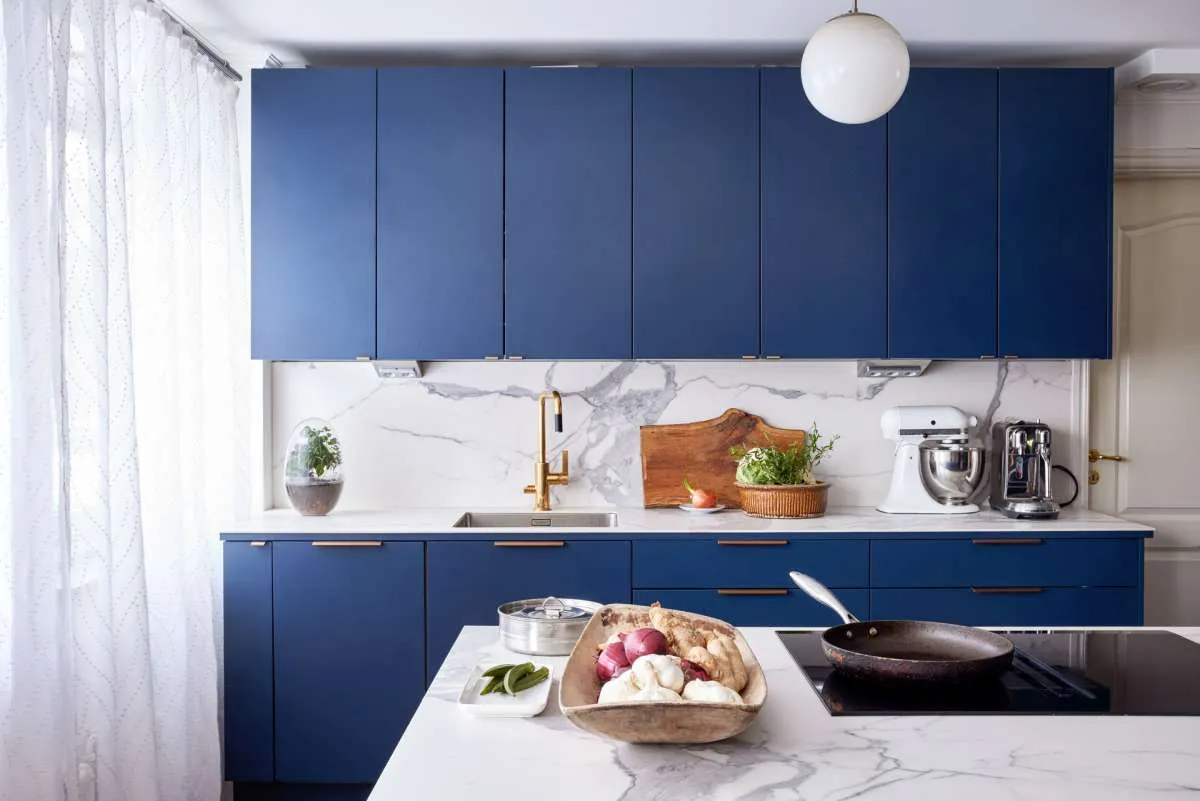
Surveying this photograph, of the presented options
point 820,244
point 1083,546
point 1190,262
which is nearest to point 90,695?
point 820,244

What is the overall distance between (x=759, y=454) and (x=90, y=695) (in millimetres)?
2220

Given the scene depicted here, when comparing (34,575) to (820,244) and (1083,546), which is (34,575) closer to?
(820,244)

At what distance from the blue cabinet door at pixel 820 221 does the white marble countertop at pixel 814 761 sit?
2115mm

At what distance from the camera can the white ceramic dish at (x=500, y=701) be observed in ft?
4.60

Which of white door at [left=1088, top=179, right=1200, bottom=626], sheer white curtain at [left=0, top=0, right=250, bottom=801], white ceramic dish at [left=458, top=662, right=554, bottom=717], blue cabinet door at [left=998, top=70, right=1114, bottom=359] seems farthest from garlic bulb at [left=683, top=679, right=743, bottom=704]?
white door at [left=1088, top=179, right=1200, bottom=626]

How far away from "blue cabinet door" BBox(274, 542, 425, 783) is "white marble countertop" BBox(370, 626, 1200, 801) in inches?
68.3

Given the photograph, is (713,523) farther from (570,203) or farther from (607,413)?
(570,203)

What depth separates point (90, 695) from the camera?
2395mm

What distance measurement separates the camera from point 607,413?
146 inches

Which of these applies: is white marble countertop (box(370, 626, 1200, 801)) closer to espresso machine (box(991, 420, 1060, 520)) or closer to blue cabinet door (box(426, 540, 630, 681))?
blue cabinet door (box(426, 540, 630, 681))

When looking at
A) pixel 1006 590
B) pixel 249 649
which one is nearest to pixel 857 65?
pixel 1006 590

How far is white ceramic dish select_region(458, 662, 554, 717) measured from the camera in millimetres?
1402

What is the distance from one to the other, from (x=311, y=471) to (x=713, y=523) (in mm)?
1444

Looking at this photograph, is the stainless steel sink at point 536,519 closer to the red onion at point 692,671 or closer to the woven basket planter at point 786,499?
the woven basket planter at point 786,499
